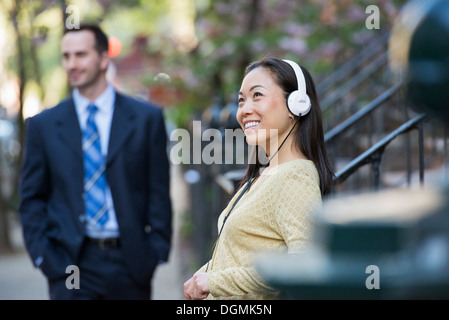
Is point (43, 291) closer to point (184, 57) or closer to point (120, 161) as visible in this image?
point (184, 57)

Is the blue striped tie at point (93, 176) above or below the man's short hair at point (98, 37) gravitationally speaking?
below

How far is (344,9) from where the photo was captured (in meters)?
10.0

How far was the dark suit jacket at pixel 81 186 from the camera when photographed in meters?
3.79

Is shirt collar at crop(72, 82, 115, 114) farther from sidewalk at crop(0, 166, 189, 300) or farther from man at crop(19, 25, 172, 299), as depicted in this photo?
sidewalk at crop(0, 166, 189, 300)

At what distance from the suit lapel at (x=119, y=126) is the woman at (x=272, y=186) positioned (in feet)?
5.04

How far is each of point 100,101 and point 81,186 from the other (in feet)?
1.85

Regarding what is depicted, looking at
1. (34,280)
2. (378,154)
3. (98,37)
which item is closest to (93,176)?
(98,37)

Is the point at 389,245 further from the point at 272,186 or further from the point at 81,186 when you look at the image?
the point at 81,186

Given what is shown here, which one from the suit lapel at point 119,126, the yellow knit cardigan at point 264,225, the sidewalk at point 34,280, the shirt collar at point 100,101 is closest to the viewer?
the yellow knit cardigan at point 264,225

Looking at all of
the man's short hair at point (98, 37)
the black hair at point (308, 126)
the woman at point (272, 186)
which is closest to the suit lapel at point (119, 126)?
the man's short hair at point (98, 37)

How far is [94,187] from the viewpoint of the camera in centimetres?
384

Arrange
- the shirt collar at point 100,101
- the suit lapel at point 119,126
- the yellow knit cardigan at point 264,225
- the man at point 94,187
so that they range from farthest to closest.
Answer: the shirt collar at point 100,101, the suit lapel at point 119,126, the man at point 94,187, the yellow knit cardigan at point 264,225

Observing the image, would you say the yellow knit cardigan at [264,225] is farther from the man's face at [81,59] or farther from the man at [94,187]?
the man's face at [81,59]
